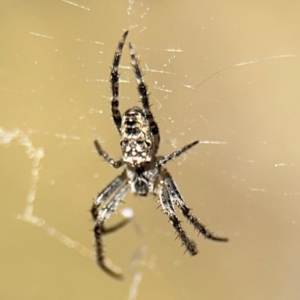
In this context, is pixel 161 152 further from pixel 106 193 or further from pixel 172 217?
pixel 172 217

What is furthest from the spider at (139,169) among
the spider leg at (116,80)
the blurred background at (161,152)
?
the blurred background at (161,152)

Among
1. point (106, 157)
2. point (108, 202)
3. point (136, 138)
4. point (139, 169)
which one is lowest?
point (108, 202)

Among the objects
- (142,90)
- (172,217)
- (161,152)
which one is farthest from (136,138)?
(161,152)

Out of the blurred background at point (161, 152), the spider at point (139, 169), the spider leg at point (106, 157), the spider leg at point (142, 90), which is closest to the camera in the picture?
the spider leg at point (142, 90)

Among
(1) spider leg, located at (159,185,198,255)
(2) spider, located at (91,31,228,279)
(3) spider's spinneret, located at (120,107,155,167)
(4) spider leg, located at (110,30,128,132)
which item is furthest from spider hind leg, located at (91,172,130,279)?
(4) spider leg, located at (110,30,128,132)

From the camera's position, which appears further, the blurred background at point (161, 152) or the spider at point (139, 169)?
the blurred background at point (161, 152)

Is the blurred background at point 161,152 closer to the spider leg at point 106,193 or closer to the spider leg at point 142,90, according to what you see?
the spider leg at point 106,193

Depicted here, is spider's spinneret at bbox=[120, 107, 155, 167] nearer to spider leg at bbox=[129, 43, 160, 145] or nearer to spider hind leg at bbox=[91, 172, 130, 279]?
spider leg at bbox=[129, 43, 160, 145]
